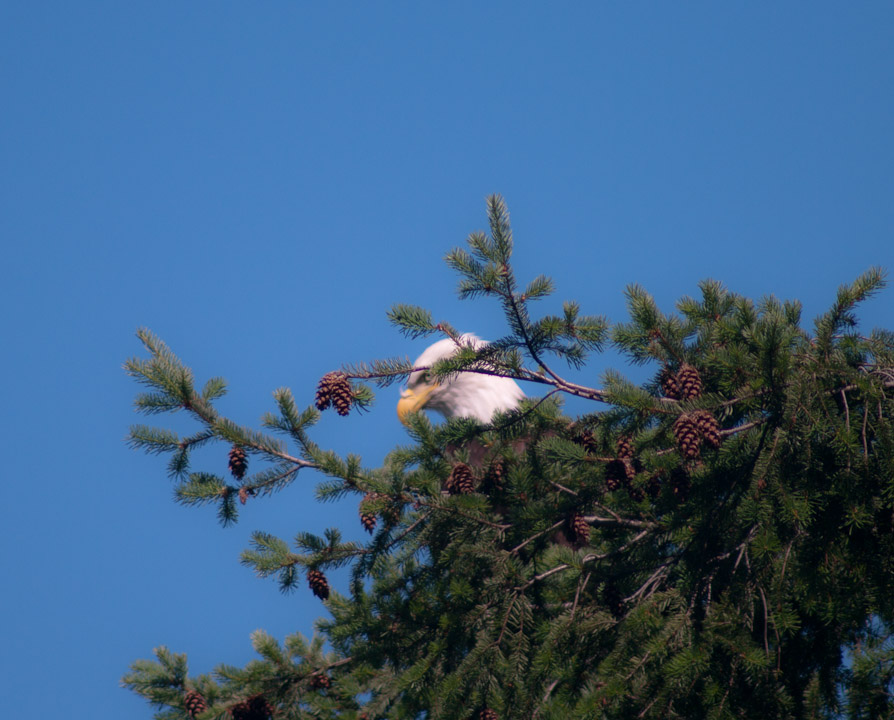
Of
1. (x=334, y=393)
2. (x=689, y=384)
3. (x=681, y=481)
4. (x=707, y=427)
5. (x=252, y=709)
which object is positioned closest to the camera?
(x=707, y=427)

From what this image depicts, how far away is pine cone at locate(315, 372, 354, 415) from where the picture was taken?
8.00ft

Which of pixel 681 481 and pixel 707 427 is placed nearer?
pixel 707 427

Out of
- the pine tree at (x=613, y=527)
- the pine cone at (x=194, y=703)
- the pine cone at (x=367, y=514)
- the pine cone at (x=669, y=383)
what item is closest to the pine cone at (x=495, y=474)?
the pine tree at (x=613, y=527)

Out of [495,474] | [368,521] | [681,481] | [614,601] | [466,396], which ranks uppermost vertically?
[466,396]

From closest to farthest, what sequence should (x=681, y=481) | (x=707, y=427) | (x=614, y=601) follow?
(x=707, y=427)
(x=681, y=481)
(x=614, y=601)

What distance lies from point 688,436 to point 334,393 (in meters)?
0.88

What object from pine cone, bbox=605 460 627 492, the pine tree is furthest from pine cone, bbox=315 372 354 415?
pine cone, bbox=605 460 627 492

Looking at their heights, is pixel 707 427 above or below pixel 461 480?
below

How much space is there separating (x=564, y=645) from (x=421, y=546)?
0.67m

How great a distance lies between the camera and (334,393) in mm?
2449

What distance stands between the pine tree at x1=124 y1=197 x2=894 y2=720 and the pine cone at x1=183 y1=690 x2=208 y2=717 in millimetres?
16

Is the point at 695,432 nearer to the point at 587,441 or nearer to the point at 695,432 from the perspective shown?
the point at 695,432

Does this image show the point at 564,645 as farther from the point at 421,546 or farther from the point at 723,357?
the point at 723,357

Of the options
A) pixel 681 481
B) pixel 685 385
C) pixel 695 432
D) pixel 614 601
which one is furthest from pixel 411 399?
pixel 695 432
